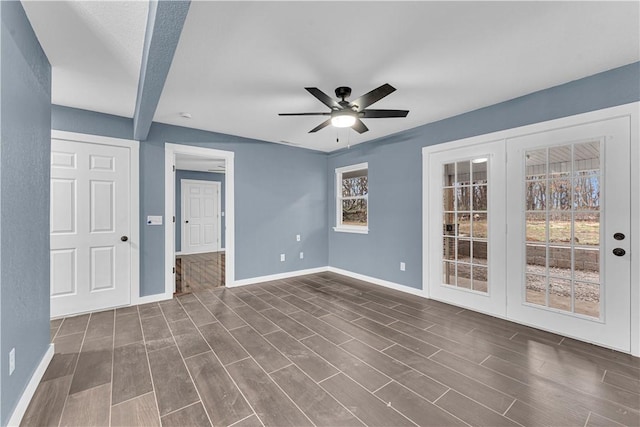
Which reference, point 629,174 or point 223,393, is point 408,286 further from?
point 223,393

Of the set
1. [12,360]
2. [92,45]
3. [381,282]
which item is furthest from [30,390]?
[381,282]

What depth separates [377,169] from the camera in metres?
4.77

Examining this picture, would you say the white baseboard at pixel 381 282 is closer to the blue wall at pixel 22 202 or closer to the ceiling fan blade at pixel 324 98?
the ceiling fan blade at pixel 324 98

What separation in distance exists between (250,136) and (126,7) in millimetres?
2892

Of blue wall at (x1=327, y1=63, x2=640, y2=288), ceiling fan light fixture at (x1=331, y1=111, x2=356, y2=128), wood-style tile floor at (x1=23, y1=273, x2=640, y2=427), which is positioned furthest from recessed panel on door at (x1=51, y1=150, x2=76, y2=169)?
blue wall at (x1=327, y1=63, x2=640, y2=288)

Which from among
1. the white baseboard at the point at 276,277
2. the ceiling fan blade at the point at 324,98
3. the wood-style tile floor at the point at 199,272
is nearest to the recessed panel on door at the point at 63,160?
the wood-style tile floor at the point at 199,272

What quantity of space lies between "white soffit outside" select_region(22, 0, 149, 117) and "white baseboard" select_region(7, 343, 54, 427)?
2.44 m

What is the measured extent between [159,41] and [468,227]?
144 inches

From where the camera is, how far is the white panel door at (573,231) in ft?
8.14

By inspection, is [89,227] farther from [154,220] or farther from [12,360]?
[12,360]

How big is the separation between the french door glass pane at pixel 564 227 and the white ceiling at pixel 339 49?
0.80 meters

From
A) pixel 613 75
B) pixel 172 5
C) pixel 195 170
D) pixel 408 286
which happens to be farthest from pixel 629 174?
pixel 195 170

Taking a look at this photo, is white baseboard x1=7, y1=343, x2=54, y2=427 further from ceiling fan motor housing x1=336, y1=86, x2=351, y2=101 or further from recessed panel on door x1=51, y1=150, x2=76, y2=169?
ceiling fan motor housing x1=336, y1=86, x2=351, y2=101

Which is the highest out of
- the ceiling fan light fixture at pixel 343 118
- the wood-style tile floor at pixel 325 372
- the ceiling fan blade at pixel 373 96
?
the ceiling fan blade at pixel 373 96
